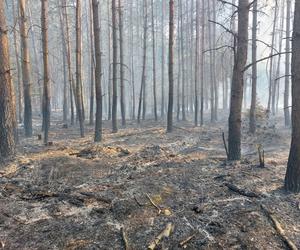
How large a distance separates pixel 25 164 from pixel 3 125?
4.50 ft

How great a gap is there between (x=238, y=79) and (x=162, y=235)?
20.4 feet

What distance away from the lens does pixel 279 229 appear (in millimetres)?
5844

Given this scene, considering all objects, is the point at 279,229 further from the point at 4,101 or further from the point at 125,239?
the point at 4,101

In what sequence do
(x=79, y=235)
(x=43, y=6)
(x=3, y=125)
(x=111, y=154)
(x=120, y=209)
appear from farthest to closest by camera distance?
(x=43, y=6)
(x=111, y=154)
(x=3, y=125)
(x=120, y=209)
(x=79, y=235)

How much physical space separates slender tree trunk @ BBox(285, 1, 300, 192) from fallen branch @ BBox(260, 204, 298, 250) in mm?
1356

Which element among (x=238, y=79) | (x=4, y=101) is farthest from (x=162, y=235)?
(x=4, y=101)

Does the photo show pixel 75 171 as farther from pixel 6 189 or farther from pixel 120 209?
pixel 120 209

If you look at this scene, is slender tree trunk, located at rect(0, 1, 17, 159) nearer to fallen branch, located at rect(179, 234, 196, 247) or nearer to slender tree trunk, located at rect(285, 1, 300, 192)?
fallen branch, located at rect(179, 234, 196, 247)

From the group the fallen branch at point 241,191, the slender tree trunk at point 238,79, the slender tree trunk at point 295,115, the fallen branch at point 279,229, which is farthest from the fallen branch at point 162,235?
the slender tree trunk at point 238,79

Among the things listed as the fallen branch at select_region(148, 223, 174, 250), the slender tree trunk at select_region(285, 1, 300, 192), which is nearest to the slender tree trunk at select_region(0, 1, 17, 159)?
the fallen branch at select_region(148, 223, 174, 250)

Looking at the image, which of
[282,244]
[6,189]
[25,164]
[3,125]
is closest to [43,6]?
[3,125]

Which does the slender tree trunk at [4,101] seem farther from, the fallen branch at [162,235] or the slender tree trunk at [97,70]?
the fallen branch at [162,235]

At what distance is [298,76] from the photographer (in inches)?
294

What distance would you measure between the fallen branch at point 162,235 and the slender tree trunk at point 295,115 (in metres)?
3.31
